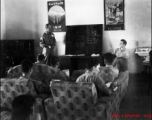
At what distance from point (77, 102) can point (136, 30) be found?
3.83 metres

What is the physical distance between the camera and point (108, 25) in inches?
220

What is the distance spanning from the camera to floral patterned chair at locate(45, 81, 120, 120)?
6.25 ft

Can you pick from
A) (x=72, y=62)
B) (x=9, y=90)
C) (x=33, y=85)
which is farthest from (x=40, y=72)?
(x=72, y=62)

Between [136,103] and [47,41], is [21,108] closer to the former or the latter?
[136,103]

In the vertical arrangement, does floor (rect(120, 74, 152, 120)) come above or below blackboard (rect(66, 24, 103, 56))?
below

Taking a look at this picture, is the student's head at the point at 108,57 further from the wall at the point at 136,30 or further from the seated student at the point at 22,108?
the wall at the point at 136,30

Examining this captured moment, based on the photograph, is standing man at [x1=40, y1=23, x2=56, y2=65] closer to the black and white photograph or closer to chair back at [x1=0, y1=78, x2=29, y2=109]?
the black and white photograph

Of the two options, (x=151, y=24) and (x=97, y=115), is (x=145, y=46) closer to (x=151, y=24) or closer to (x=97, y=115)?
(x=151, y=24)

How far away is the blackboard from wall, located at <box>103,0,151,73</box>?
1.35 ft

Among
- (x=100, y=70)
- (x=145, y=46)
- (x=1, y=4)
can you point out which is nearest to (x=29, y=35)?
(x=145, y=46)

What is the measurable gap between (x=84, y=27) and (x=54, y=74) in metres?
3.09

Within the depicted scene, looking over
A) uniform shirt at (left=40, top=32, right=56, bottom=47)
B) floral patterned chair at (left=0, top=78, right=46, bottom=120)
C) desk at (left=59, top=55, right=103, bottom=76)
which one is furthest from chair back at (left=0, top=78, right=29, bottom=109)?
desk at (left=59, top=55, right=103, bottom=76)

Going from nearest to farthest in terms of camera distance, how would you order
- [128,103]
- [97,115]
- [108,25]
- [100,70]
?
[97,115] → [100,70] → [128,103] → [108,25]

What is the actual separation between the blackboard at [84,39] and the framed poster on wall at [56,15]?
27cm
